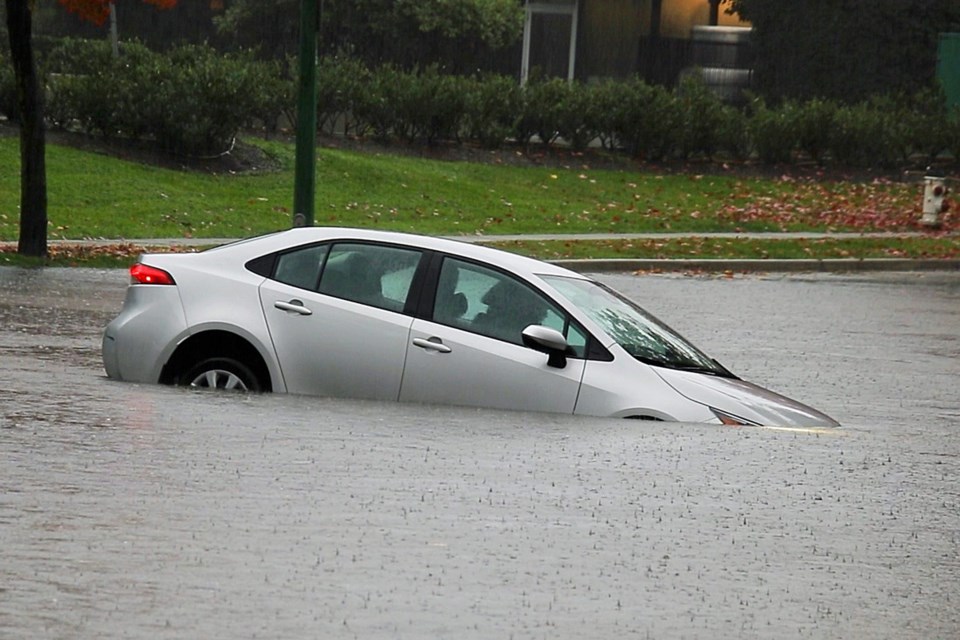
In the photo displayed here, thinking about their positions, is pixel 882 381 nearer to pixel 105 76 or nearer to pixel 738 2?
pixel 105 76

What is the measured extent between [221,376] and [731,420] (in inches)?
122

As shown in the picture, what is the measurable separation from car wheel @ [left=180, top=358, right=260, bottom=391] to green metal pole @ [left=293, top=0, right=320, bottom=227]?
756cm

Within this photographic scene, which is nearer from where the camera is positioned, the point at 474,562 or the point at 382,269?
the point at 474,562

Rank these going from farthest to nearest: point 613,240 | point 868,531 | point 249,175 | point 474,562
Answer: point 249,175, point 613,240, point 868,531, point 474,562

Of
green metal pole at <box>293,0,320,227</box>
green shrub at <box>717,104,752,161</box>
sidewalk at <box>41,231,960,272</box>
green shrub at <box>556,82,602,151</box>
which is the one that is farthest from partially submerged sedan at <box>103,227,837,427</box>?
green shrub at <box>717,104,752,161</box>

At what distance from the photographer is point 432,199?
88.7 ft

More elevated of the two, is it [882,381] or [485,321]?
[485,321]

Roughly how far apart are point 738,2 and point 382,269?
3432cm

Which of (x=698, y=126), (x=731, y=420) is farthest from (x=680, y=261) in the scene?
(x=731, y=420)

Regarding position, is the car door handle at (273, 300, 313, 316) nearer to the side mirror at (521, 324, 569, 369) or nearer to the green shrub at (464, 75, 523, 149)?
the side mirror at (521, 324, 569, 369)

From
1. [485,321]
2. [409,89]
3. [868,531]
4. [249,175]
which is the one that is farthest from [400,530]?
[409,89]

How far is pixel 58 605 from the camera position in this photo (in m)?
5.75

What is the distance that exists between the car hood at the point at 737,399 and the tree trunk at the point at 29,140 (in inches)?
456

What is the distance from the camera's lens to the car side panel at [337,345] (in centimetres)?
970
